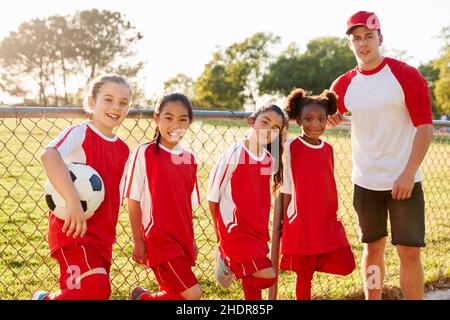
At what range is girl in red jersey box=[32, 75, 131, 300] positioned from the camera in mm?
2707

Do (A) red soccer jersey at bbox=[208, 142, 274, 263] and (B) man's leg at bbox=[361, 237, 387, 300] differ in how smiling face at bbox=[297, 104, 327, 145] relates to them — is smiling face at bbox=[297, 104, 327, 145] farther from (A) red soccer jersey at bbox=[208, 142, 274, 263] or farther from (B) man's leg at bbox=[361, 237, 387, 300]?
(B) man's leg at bbox=[361, 237, 387, 300]

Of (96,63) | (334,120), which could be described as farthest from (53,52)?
(334,120)

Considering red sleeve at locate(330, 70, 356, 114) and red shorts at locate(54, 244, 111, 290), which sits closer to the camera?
red shorts at locate(54, 244, 111, 290)

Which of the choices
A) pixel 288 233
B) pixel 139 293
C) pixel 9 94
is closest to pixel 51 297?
pixel 139 293

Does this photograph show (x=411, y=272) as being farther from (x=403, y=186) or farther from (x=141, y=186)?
(x=141, y=186)

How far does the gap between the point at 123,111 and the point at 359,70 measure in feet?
5.48

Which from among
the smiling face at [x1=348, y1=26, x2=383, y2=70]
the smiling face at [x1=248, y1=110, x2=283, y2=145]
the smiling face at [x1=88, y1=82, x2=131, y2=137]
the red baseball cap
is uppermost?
the red baseball cap

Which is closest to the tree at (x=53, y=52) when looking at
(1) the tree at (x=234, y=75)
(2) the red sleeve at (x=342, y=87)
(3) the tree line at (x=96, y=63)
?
(3) the tree line at (x=96, y=63)

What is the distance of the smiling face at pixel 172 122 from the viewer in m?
3.14

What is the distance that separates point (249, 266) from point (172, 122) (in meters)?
1.00

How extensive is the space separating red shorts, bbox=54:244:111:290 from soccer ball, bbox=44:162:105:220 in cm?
19

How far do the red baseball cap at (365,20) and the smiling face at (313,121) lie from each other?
58cm

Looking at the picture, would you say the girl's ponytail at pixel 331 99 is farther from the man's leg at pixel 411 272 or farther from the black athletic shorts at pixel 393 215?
the man's leg at pixel 411 272

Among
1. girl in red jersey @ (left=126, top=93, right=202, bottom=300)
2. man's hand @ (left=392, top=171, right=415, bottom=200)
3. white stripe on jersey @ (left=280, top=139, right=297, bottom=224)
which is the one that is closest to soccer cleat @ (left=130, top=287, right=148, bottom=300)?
girl in red jersey @ (left=126, top=93, right=202, bottom=300)
